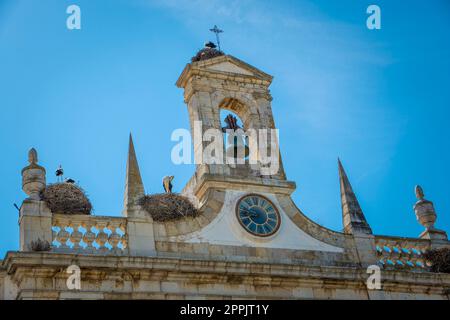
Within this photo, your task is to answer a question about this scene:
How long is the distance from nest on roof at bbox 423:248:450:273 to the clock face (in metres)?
3.07

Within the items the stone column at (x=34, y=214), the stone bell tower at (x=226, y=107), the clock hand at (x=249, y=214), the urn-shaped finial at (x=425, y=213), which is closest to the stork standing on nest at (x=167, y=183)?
the stone bell tower at (x=226, y=107)

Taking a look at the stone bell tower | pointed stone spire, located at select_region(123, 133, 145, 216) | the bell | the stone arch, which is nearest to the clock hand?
the stone bell tower

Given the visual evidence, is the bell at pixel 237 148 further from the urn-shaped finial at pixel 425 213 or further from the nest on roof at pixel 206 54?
the urn-shaped finial at pixel 425 213

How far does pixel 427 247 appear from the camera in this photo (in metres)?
17.0

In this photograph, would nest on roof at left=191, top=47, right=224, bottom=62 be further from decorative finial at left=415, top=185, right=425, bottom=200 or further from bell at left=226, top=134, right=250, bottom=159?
decorative finial at left=415, top=185, right=425, bottom=200

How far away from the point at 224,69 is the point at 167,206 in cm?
365

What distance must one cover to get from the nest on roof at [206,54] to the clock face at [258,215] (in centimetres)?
326

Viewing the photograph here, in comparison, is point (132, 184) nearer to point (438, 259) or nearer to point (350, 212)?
point (350, 212)

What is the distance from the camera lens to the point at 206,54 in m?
17.8
